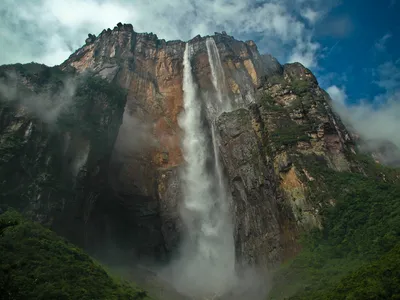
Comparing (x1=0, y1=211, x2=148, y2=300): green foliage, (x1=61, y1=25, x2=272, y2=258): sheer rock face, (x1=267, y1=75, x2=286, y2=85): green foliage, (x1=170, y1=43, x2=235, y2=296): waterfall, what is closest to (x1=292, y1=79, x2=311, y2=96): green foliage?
(x1=267, y1=75, x2=286, y2=85): green foliage

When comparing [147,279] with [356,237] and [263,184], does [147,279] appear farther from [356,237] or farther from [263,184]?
[356,237]

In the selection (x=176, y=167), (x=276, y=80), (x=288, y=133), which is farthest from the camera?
(x=176, y=167)

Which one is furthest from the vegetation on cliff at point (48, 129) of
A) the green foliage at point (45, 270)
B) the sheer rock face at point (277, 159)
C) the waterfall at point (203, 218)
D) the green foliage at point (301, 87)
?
the green foliage at point (301, 87)

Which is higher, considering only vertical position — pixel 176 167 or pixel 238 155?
pixel 176 167

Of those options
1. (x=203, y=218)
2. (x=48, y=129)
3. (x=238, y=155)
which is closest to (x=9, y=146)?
(x=48, y=129)

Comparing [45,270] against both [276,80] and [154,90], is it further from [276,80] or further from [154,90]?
[154,90]

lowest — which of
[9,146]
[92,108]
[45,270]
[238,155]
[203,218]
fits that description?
[45,270]

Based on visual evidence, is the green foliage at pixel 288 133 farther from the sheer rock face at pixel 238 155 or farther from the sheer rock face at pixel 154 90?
the sheer rock face at pixel 154 90
